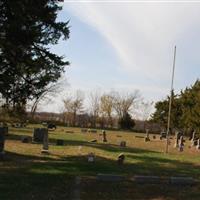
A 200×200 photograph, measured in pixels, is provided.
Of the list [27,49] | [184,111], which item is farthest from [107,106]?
[27,49]

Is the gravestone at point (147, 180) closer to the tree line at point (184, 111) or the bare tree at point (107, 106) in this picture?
the tree line at point (184, 111)

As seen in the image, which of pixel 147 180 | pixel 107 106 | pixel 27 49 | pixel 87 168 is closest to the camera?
pixel 147 180

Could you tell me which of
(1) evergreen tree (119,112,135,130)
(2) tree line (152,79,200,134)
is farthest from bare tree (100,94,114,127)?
(2) tree line (152,79,200,134)

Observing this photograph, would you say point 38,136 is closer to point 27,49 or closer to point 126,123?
point 27,49

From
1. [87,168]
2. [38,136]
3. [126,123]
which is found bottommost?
[87,168]

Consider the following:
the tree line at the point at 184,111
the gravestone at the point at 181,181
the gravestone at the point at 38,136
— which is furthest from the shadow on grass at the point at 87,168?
the tree line at the point at 184,111

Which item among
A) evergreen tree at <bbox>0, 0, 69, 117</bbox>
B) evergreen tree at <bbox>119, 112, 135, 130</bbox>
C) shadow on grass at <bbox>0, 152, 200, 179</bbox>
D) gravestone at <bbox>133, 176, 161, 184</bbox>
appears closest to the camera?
gravestone at <bbox>133, 176, 161, 184</bbox>

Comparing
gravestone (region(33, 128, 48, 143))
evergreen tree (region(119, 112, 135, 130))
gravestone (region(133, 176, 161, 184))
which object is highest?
evergreen tree (region(119, 112, 135, 130))

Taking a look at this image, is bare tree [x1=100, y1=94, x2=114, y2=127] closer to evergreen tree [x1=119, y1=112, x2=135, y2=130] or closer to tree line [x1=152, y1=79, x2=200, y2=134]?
evergreen tree [x1=119, y1=112, x2=135, y2=130]

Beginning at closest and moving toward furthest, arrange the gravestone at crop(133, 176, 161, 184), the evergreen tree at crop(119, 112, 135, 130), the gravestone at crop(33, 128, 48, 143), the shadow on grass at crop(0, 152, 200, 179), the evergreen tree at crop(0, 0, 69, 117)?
the gravestone at crop(133, 176, 161, 184)
the shadow on grass at crop(0, 152, 200, 179)
the evergreen tree at crop(0, 0, 69, 117)
the gravestone at crop(33, 128, 48, 143)
the evergreen tree at crop(119, 112, 135, 130)

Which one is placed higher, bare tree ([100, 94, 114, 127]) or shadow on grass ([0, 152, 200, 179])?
bare tree ([100, 94, 114, 127])

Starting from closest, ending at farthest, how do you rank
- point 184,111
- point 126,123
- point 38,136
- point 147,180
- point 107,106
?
point 147,180 < point 38,136 < point 184,111 < point 126,123 < point 107,106

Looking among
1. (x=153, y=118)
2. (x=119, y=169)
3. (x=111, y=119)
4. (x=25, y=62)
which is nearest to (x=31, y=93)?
(x=25, y=62)

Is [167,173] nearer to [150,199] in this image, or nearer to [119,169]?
[119,169]
